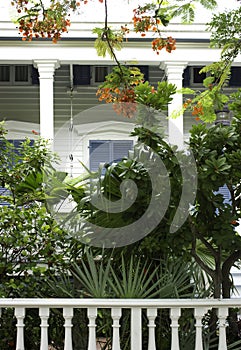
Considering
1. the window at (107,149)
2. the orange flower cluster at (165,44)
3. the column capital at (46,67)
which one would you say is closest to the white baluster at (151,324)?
the orange flower cluster at (165,44)

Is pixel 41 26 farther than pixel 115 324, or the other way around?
pixel 41 26

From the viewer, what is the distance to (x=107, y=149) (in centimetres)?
1251

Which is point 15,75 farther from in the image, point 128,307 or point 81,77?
point 128,307

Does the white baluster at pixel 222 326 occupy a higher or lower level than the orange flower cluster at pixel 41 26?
lower

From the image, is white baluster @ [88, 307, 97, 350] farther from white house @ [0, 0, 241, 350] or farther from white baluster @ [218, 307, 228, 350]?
white house @ [0, 0, 241, 350]

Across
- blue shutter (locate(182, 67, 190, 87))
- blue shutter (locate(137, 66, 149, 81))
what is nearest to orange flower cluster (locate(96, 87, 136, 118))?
blue shutter (locate(137, 66, 149, 81))

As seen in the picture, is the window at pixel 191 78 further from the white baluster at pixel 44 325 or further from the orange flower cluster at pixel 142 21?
the white baluster at pixel 44 325

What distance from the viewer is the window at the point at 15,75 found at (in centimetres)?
1234

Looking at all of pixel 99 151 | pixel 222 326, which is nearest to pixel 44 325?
pixel 222 326

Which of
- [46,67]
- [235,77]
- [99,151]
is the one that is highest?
[235,77]

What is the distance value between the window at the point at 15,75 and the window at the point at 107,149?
177 cm

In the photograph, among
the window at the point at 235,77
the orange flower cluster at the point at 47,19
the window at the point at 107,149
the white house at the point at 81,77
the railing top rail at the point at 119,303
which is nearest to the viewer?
the railing top rail at the point at 119,303

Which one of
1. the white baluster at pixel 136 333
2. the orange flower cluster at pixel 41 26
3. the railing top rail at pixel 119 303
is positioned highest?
the orange flower cluster at pixel 41 26

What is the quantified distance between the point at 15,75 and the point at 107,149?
230cm
